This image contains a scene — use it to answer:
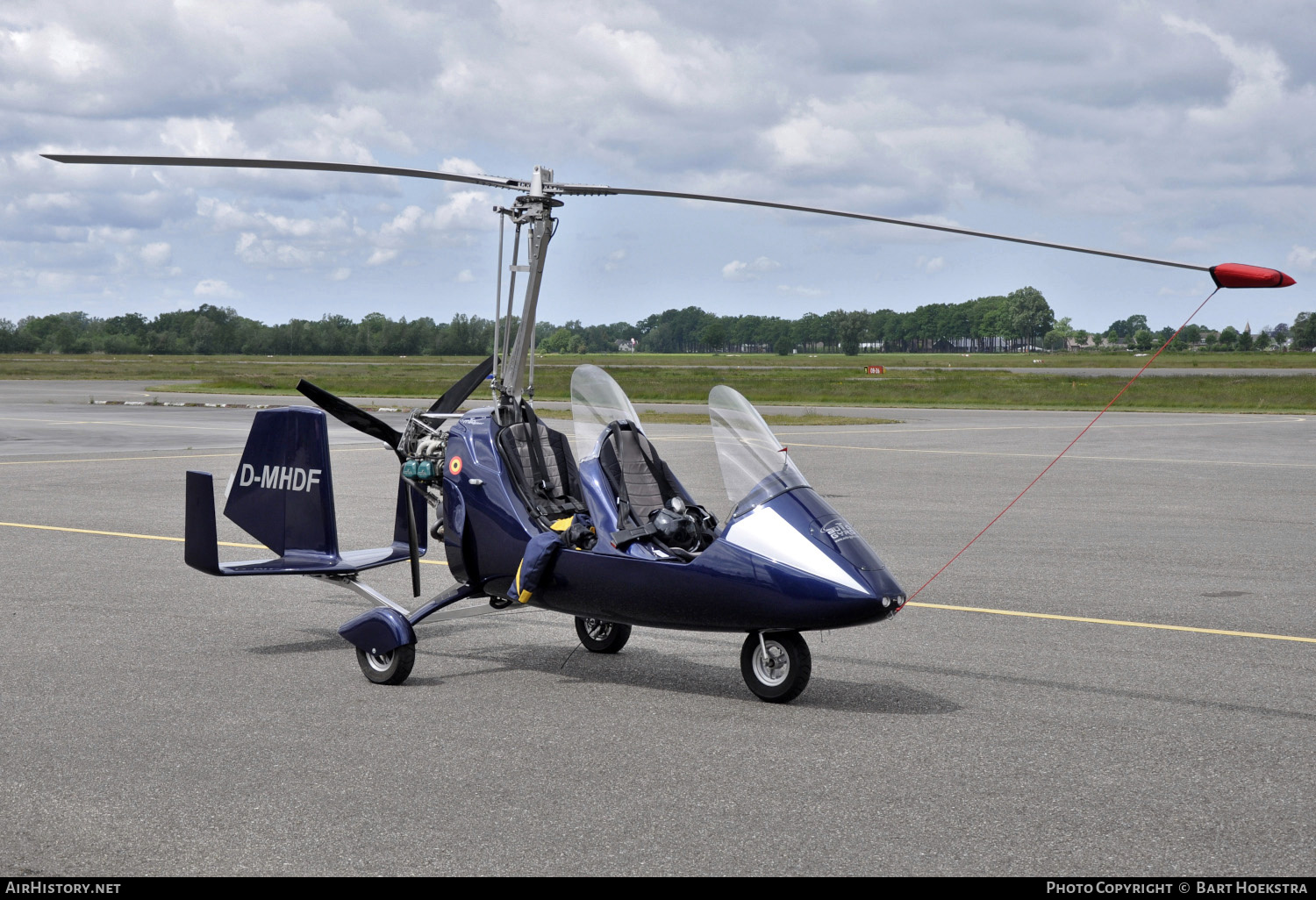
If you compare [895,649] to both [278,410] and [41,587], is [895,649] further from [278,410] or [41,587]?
[41,587]

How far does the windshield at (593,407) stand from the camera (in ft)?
22.5

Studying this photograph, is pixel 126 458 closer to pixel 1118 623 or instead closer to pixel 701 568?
pixel 701 568

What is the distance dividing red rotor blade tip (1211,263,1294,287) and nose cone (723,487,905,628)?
6.71ft

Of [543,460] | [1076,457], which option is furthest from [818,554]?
[1076,457]

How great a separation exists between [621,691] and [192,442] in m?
20.8

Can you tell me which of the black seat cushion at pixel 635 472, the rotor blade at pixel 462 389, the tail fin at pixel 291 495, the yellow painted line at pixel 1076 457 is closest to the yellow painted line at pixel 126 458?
the yellow painted line at pixel 1076 457

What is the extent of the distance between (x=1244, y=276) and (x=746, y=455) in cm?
258

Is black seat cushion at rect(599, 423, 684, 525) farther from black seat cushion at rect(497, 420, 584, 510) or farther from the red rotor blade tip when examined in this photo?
the red rotor blade tip

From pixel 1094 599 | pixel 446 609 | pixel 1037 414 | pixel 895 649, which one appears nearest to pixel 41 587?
pixel 446 609

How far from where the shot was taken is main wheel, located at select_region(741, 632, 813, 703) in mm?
6090

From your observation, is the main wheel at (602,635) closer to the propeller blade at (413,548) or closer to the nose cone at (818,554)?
the propeller blade at (413,548)

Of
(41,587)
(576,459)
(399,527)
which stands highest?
(576,459)

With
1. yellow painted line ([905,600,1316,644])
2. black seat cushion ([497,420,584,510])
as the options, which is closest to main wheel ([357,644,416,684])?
black seat cushion ([497,420,584,510])
